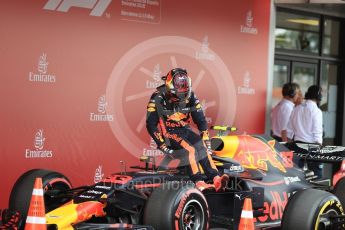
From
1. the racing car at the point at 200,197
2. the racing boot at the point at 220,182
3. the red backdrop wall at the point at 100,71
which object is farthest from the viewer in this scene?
the red backdrop wall at the point at 100,71

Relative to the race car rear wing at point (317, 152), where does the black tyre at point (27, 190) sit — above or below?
below

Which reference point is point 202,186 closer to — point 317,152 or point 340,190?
point 340,190

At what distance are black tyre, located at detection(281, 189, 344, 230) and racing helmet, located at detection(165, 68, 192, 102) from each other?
166cm

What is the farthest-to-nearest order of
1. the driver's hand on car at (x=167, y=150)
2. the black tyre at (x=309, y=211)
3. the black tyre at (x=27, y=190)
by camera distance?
the driver's hand on car at (x=167, y=150) < the black tyre at (x=27, y=190) < the black tyre at (x=309, y=211)

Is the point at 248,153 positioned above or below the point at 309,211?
above

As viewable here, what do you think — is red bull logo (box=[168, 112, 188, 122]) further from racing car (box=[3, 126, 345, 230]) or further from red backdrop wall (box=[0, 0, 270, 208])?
red backdrop wall (box=[0, 0, 270, 208])

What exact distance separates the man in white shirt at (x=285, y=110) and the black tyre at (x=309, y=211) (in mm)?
4490

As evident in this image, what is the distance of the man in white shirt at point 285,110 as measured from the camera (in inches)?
468

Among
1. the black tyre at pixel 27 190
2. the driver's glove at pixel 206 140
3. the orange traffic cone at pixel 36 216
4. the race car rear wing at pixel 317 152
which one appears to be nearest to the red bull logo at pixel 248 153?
the driver's glove at pixel 206 140

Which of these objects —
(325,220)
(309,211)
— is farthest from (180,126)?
(325,220)

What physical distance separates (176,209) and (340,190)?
106 inches

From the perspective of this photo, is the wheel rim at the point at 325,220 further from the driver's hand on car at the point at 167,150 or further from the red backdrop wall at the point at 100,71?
the red backdrop wall at the point at 100,71

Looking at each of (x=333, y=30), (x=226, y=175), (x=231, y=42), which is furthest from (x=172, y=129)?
(x=333, y=30)

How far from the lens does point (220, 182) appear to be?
7.48m
